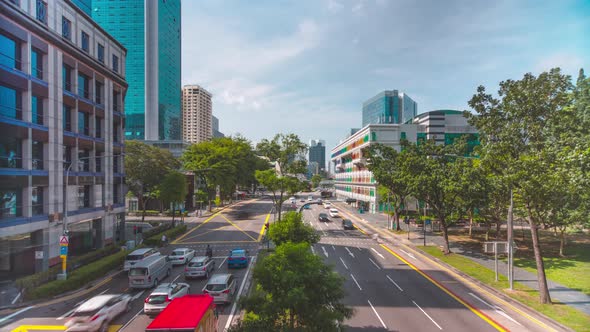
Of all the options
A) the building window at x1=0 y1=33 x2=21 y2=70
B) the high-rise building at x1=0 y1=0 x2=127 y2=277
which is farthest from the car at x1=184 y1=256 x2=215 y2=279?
the building window at x1=0 y1=33 x2=21 y2=70

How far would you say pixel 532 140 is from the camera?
21781mm

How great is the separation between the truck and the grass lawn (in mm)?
19078

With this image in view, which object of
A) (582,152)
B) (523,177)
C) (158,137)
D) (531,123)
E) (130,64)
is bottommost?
(523,177)

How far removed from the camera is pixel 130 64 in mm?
139250

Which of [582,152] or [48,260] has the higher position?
[582,152]

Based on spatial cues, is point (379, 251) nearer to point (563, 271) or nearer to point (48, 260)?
point (563, 271)

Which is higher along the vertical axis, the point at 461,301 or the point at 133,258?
the point at 133,258

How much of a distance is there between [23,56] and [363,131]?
6778 cm

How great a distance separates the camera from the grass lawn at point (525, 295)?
17641 mm

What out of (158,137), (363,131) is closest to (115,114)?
(363,131)

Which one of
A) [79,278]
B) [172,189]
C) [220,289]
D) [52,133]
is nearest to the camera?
[220,289]

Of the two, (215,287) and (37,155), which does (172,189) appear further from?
(215,287)

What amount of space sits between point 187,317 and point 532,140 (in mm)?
24145

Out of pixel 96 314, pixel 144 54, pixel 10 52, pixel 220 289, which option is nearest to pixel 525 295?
pixel 220 289
